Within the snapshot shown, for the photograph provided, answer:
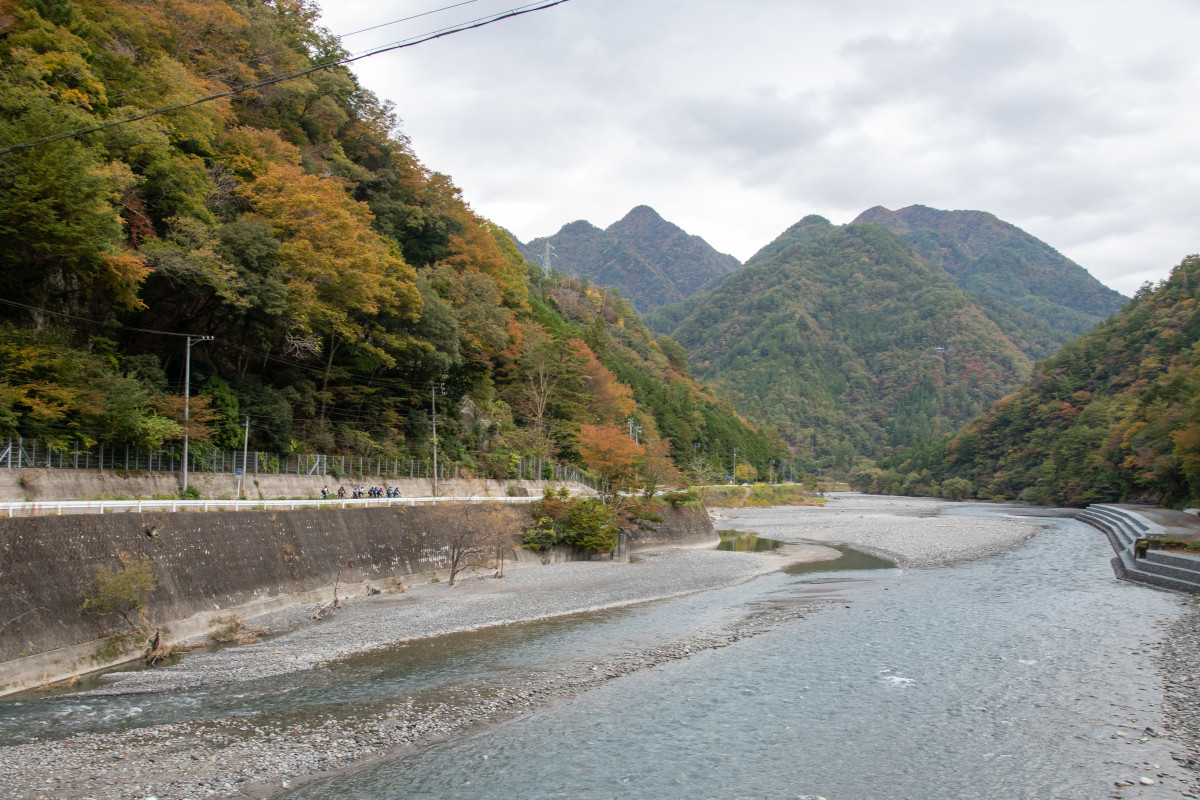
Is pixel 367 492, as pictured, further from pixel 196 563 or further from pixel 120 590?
pixel 120 590

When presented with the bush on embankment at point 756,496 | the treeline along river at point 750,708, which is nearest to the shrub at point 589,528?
the treeline along river at point 750,708

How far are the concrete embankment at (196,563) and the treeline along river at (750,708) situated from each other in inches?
77.5

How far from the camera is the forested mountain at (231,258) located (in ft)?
74.2

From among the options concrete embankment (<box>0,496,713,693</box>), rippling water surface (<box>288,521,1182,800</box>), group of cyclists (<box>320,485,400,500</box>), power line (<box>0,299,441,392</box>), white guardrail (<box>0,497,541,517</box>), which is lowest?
rippling water surface (<box>288,521,1182,800</box>)

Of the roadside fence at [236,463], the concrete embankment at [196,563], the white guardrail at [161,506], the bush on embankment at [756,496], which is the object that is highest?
the roadside fence at [236,463]

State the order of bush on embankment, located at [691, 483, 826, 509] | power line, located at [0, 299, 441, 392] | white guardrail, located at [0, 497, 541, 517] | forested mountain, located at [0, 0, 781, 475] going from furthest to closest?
1. bush on embankment, located at [691, 483, 826, 509]
2. power line, located at [0, 299, 441, 392]
3. forested mountain, located at [0, 0, 781, 475]
4. white guardrail, located at [0, 497, 541, 517]

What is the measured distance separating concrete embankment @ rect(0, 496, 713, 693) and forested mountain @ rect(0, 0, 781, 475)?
6.37 metres

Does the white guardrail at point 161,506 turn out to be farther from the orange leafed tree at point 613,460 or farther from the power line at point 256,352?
the orange leafed tree at point 613,460

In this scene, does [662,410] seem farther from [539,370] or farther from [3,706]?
[3,706]

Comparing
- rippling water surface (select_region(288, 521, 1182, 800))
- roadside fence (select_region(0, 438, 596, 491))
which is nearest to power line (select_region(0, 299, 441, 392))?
roadside fence (select_region(0, 438, 596, 491))

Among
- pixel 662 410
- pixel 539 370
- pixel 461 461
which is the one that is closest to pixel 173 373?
pixel 461 461

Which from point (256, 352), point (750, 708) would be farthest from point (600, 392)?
point (750, 708)

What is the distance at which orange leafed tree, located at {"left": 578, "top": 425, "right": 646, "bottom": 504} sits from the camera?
4928 centimetres

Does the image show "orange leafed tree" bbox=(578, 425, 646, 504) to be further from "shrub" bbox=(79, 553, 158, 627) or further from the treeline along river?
"shrub" bbox=(79, 553, 158, 627)
